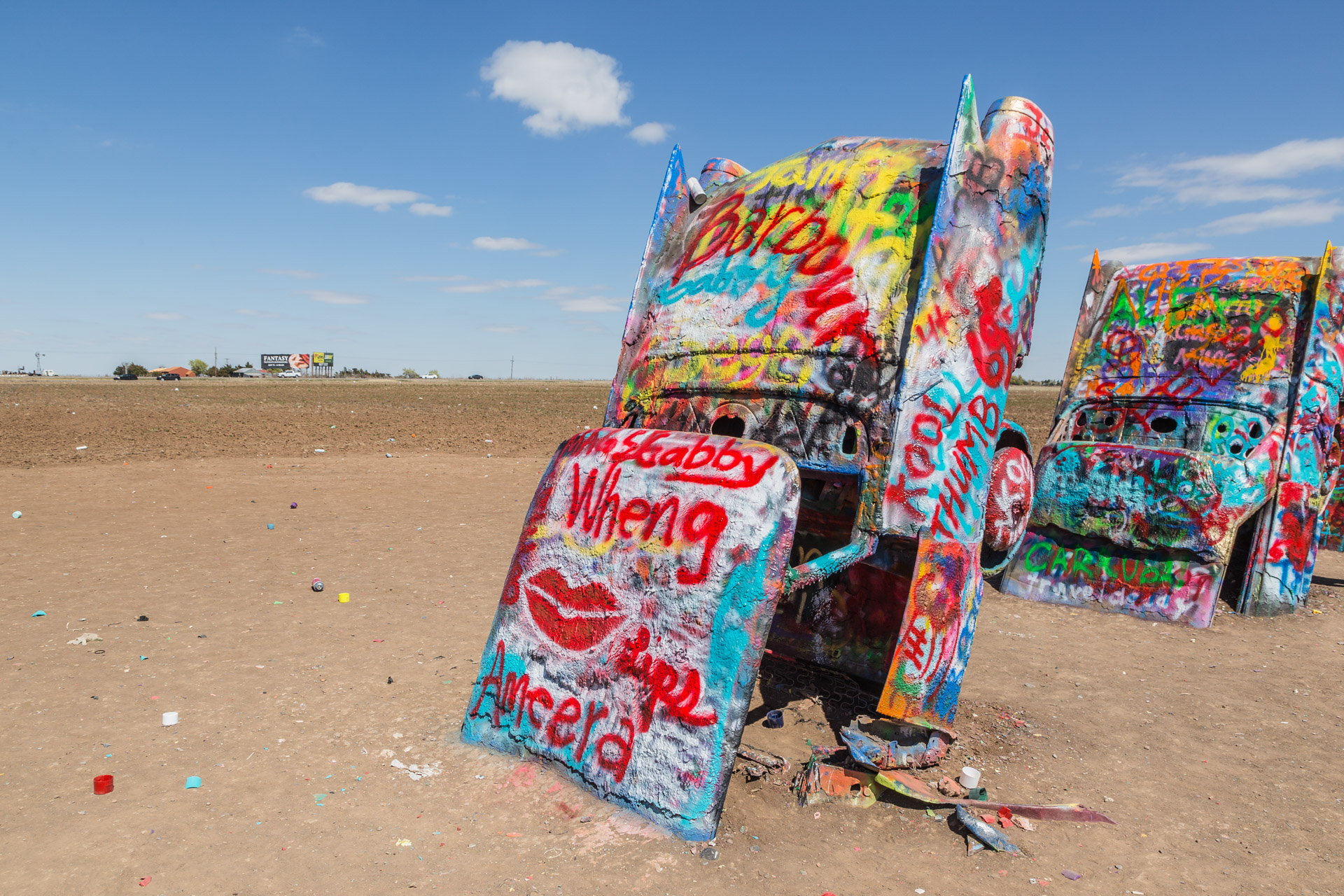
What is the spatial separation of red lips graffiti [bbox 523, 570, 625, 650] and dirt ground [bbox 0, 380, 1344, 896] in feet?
1.87

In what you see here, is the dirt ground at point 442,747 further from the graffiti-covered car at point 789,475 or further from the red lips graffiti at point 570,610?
the red lips graffiti at point 570,610

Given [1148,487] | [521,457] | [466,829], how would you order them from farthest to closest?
[521,457], [1148,487], [466,829]

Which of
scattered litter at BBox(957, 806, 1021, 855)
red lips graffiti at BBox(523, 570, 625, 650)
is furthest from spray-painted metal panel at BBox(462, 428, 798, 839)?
scattered litter at BBox(957, 806, 1021, 855)

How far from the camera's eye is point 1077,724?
4328 millimetres

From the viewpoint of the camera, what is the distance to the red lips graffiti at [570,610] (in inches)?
126

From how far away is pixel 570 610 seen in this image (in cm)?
331

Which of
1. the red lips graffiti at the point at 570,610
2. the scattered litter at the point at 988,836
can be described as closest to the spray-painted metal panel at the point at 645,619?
the red lips graffiti at the point at 570,610

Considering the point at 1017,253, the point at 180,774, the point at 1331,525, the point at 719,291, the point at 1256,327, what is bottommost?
the point at 180,774

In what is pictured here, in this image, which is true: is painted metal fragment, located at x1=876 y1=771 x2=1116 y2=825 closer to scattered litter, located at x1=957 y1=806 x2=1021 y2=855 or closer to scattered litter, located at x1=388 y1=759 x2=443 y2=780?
scattered litter, located at x1=957 y1=806 x2=1021 y2=855

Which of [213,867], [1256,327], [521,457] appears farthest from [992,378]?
[521,457]

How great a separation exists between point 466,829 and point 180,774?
1.36 meters

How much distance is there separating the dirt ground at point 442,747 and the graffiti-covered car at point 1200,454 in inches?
17.2

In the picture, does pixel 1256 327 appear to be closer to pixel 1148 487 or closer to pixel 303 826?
pixel 1148 487

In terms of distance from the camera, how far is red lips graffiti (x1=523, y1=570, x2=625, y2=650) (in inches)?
126
